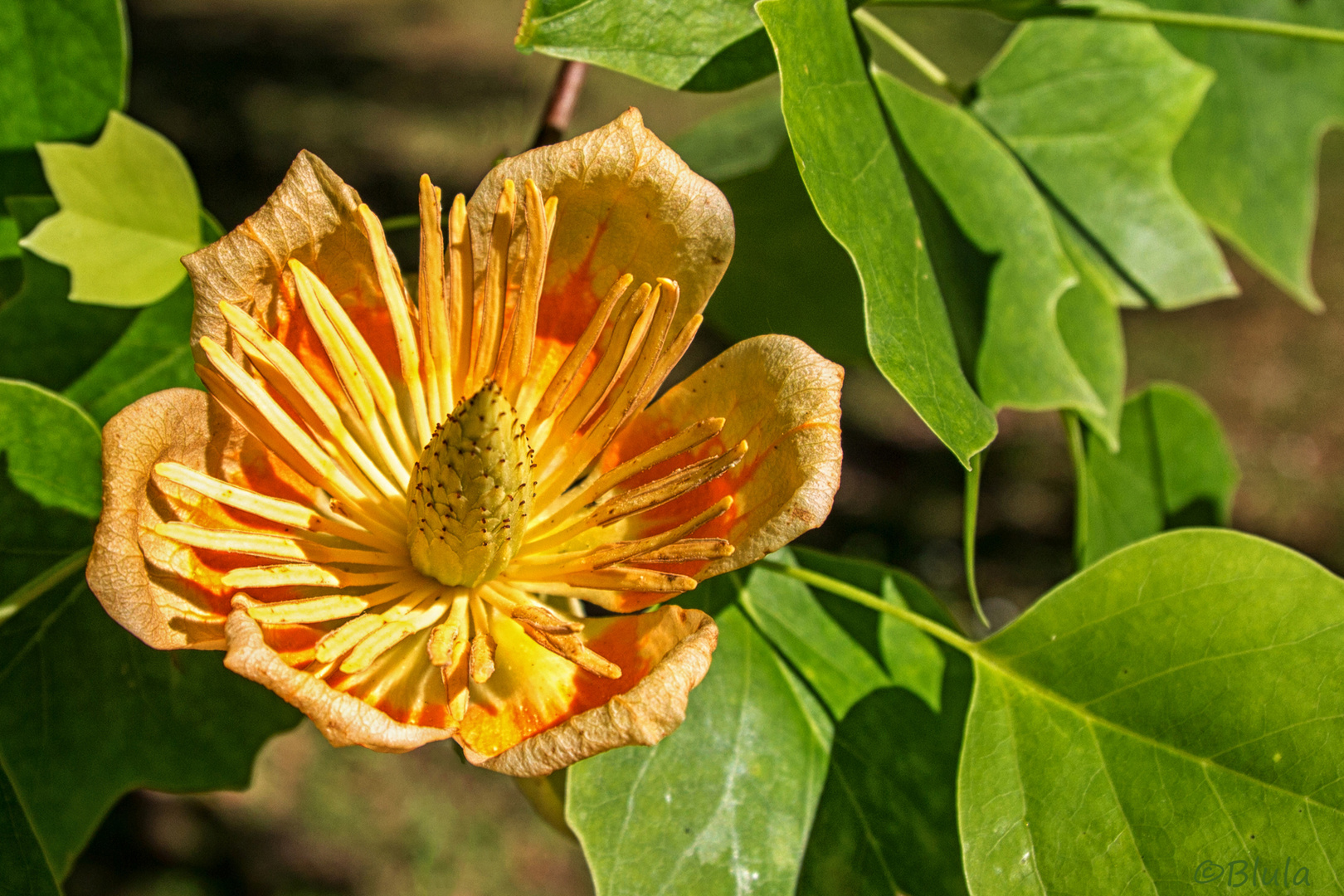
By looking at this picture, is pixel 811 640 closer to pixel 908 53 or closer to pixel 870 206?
pixel 870 206

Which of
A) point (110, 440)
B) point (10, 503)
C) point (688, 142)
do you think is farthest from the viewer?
point (688, 142)

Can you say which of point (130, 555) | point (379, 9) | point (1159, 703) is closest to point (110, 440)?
point (130, 555)

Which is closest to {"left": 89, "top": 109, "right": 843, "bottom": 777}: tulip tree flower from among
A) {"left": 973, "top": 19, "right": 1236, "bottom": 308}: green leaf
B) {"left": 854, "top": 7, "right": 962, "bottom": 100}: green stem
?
{"left": 854, "top": 7, "right": 962, "bottom": 100}: green stem

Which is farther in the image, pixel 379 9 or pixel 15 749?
pixel 379 9

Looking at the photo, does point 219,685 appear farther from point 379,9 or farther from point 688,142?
point 379,9

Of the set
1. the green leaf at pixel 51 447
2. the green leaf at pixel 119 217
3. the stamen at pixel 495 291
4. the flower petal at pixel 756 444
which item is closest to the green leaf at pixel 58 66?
the green leaf at pixel 119 217

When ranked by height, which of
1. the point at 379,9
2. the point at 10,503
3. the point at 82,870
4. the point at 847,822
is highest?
the point at 10,503

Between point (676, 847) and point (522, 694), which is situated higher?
point (522, 694)

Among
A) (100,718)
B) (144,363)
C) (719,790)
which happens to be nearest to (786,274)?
(719,790)
